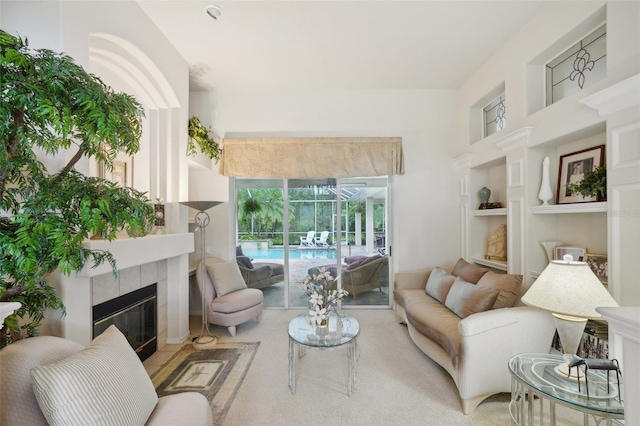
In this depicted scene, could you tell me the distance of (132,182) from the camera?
2715 mm

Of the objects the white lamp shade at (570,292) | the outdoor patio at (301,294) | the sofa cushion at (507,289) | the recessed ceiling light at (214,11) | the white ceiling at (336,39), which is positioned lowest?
the outdoor patio at (301,294)

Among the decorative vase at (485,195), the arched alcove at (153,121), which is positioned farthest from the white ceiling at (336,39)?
the decorative vase at (485,195)

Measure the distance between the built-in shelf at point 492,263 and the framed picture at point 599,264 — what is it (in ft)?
2.90

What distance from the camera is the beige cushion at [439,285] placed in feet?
9.61

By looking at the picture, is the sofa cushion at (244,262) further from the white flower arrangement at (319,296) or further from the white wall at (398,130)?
the white flower arrangement at (319,296)

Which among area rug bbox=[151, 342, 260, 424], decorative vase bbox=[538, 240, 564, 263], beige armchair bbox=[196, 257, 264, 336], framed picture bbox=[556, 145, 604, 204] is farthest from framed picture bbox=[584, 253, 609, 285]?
beige armchair bbox=[196, 257, 264, 336]

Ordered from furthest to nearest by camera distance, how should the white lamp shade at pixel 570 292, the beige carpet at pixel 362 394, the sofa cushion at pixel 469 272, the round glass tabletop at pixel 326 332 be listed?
1. the sofa cushion at pixel 469 272
2. the round glass tabletop at pixel 326 332
3. the beige carpet at pixel 362 394
4. the white lamp shade at pixel 570 292

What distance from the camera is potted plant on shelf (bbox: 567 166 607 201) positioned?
6.36 feet

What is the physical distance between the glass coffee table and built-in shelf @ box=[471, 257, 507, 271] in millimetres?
1864

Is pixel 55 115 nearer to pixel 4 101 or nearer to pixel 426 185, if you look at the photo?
pixel 4 101

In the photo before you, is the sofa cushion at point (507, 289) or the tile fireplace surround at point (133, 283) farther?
the sofa cushion at point (507, 289)

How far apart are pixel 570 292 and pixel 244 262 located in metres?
3.69

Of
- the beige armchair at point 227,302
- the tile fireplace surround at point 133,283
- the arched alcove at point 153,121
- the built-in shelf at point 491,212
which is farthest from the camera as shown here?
the beige armchair at point 227,302

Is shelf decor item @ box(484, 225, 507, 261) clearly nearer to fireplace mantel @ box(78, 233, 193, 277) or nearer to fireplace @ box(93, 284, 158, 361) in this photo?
fireplace mantel @ box(78, 233, 193, 277)
